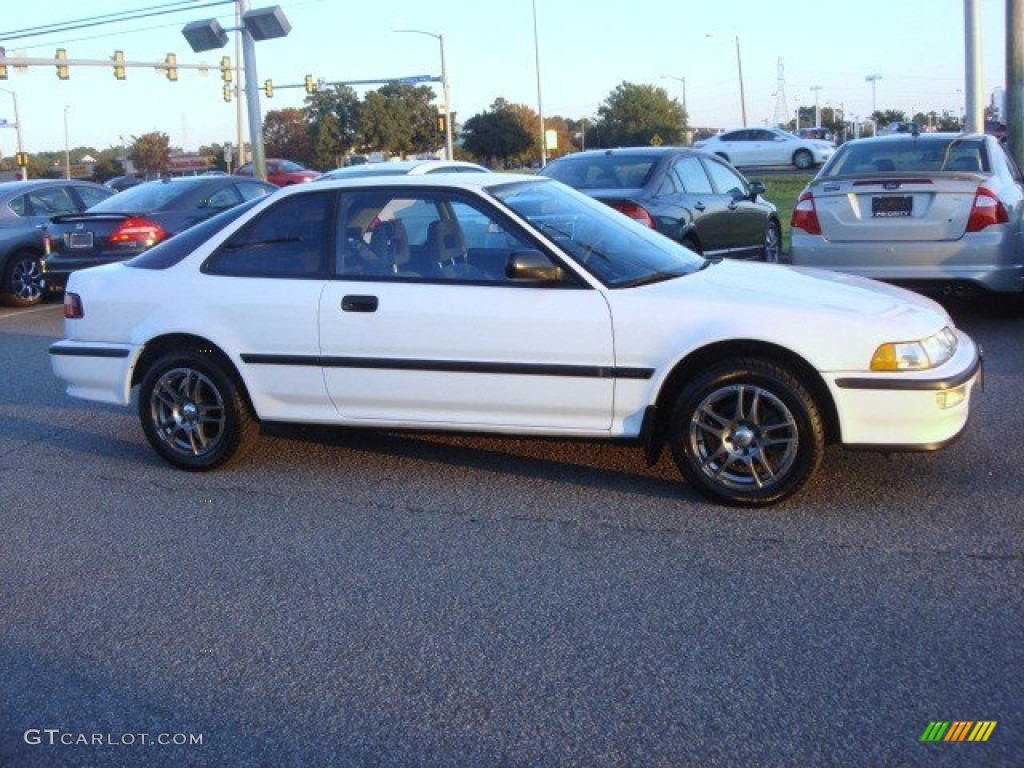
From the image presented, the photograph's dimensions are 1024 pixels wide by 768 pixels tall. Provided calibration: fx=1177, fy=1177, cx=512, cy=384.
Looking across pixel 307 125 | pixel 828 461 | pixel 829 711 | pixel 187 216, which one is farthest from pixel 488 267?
pixel 307 125

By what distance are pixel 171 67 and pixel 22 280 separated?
28.5 meters

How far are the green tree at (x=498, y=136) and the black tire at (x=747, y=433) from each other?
5307 cm

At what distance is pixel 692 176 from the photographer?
36.6ft

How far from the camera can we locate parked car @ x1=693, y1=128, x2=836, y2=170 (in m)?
39.1

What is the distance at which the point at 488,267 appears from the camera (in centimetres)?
569

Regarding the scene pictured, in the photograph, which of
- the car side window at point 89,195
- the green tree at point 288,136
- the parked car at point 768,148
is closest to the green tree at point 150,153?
the green tree at point 288,136

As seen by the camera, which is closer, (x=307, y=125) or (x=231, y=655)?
(x=231, y=655)

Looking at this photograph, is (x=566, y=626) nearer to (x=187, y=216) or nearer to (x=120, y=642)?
(x=120, y=642)

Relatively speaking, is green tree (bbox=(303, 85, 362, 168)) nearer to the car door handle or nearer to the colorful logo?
the car door handle

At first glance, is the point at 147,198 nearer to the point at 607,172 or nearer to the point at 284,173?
the point at 607,172

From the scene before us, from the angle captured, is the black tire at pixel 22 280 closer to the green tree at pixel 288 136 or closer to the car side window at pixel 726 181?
the car side window at pixel 726 181

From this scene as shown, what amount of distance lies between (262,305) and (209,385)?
0.55 m

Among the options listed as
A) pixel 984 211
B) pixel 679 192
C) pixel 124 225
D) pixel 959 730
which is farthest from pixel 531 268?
pixel 124 225

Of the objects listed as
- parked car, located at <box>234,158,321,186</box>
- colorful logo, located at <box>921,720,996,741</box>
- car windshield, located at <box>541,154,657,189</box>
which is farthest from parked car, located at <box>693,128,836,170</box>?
colorful logo, located at <box>921,720,996,741</box>
